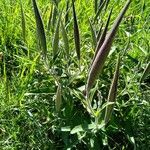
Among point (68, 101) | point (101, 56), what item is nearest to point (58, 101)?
point (68, 101)

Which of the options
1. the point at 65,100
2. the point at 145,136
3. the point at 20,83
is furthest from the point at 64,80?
the point at 145,136

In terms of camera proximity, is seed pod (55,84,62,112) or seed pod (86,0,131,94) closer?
seed pod (86,0,131,94)

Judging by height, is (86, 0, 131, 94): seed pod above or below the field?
above

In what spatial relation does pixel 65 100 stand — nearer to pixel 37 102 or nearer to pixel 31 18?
pixel 37 102

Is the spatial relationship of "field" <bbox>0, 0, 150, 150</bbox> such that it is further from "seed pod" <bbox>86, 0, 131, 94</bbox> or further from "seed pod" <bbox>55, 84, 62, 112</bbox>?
"seed pod" <bbox>86, 0, 131, 94</bbox>

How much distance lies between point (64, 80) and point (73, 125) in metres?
0.17

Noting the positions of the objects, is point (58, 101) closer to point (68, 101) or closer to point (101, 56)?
point (68, 101)

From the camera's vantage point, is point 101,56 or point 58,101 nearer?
point 101,56

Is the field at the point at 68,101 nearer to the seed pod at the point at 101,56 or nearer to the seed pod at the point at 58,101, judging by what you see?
the seed pod at the point at 58,101

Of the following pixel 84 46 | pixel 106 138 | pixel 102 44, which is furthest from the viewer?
pixel 84 46

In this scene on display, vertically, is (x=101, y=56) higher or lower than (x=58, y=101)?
higher

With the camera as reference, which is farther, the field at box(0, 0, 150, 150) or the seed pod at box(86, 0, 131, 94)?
the field at box(0, 0, 150, 150)

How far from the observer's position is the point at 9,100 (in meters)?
1.50

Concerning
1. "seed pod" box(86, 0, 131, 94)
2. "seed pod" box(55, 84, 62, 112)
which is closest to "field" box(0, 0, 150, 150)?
"seed pod" box(55, 84, 62, 112)
